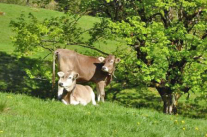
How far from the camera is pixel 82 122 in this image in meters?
10.1

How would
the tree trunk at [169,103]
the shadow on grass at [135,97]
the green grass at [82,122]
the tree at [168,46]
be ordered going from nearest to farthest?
the green grass at [82,122], the tree at [168,46], the tree trunk at [169,103], the shadow on grass at [135,97]

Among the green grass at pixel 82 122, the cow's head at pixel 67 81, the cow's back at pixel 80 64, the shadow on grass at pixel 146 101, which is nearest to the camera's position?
the green grass at pixel 82 122

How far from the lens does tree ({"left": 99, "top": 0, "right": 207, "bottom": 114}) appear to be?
612 inches

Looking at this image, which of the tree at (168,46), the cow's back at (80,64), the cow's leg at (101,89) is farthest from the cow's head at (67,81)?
the tree at (168,46)

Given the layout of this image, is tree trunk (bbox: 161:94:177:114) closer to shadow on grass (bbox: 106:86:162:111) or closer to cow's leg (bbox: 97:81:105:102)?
shadow on grass (bbox: 106:86:162:111)

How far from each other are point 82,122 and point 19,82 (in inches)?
538

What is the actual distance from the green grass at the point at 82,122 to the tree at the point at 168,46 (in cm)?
374

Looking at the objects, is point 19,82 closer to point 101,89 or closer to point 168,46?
point 101,89

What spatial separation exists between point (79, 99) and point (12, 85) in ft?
32.8

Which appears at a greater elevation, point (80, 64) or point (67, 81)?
point (80, 64)

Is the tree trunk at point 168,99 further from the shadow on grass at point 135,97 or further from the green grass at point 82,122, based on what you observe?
the green grass at point 82,122

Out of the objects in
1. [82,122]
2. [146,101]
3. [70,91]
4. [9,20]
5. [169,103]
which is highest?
[9,20]

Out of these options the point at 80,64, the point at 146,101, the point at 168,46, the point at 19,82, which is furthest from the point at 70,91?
the point at 19,82

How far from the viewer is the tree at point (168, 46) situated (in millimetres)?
15555
